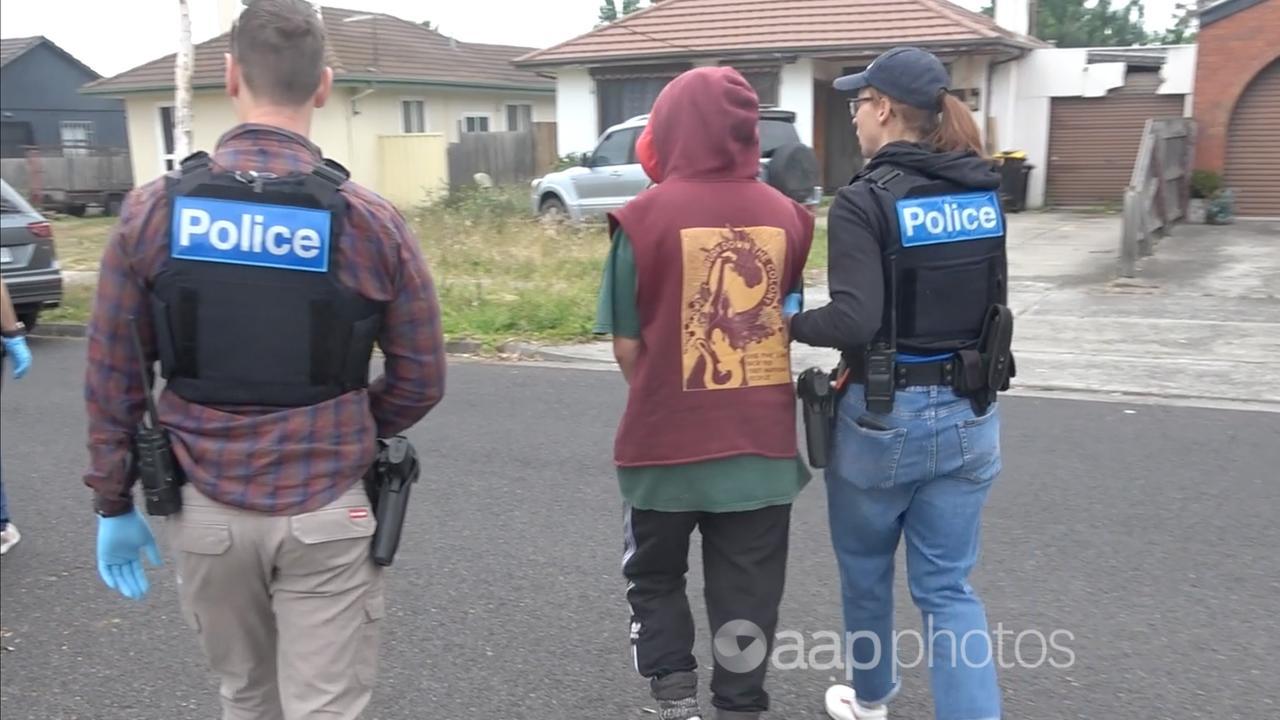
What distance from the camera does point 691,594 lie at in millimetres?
4238

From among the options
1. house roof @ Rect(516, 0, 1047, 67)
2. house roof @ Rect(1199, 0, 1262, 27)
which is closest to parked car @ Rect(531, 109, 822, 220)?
house roof @ Rect(516, 0, 1047, 67)

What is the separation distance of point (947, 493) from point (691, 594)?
5.38 ft

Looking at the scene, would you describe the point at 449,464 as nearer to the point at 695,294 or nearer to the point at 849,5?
the point at 695,294

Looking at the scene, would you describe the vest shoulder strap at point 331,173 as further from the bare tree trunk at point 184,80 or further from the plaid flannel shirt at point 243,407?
the bare tree trunk at point 184,80

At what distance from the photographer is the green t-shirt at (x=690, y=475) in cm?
275

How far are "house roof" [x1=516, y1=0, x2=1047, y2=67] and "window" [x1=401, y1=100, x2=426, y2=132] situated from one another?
4606 millimetres

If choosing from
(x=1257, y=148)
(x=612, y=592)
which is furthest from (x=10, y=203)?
(x=1257, y=148)

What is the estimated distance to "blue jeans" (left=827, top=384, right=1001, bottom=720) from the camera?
277 cm

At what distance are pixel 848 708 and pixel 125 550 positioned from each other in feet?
6.69

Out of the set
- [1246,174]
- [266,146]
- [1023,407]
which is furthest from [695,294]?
[1246,174]

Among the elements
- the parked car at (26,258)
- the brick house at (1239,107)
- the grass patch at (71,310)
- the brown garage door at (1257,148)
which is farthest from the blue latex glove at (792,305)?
the brown garage door at (1257,148)

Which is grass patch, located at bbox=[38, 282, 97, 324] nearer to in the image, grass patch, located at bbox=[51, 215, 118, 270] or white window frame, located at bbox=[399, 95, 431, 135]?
grass patch, located at bbox=[51, 215, 118, 270]

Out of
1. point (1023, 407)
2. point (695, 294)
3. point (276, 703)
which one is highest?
point (695, 294)

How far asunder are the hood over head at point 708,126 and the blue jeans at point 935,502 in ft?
2.17
